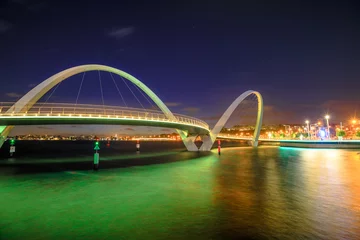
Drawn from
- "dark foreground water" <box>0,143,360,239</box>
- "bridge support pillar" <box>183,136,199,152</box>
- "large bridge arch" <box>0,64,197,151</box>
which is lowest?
"dark foreground water" <box>0,143,360,239</box>

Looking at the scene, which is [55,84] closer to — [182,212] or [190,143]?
[190,143]

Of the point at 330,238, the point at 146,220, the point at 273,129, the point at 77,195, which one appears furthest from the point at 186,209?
the point at 273,129

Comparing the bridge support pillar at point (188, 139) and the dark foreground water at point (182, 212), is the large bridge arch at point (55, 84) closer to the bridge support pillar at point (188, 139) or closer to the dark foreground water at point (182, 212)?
the bridge support pillar at point (188, 139)

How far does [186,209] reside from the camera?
8703 millimetres

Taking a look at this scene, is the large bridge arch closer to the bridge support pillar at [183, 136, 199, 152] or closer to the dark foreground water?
the bridge support pillar at [183, 136, 199, 152]

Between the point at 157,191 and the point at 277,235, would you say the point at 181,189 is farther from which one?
the point at 277,235

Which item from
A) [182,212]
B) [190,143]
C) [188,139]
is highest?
[188,139]

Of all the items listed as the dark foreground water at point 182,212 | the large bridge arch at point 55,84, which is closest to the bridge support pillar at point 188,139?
the large bridge arch at point 55,84

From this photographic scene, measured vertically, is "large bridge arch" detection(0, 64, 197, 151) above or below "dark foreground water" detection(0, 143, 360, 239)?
above

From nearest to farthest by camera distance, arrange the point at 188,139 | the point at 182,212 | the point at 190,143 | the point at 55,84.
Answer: the point at 182,212, the point at 55,84, the point at 188,139, the point at 190,143

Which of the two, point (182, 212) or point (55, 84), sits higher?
point (55, 84)

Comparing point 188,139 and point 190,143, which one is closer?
point 188,139

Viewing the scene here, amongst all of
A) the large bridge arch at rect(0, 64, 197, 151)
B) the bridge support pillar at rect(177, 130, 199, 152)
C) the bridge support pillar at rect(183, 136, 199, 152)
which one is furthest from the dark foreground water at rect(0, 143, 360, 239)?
the bridge support pillar at rect(183, 136, 199, 152)

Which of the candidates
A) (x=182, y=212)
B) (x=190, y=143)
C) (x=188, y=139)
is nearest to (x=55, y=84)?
(x=188, y=139)
